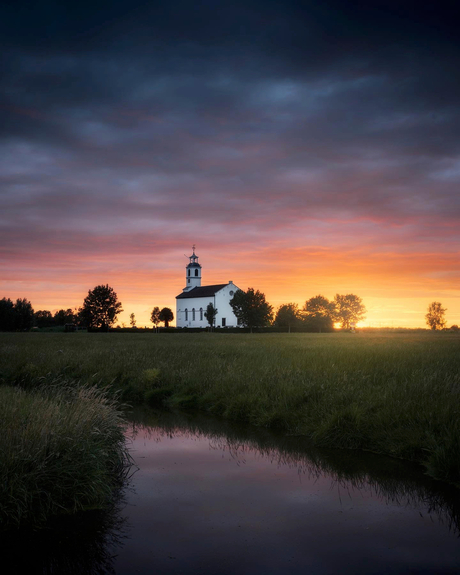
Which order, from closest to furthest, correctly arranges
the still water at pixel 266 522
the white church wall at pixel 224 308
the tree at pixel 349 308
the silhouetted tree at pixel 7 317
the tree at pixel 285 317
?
the still water at pixel 266 522, the tree at pixel 285 317, the silhouetted tree at pixel 7 317, the white church wall at pixel 224 308, the tree at pixel 349 308

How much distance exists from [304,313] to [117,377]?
11479 centimetres

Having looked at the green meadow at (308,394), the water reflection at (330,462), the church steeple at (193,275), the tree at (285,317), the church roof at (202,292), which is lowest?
the water reflection at (330,462)

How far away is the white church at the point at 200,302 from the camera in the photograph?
385 feet

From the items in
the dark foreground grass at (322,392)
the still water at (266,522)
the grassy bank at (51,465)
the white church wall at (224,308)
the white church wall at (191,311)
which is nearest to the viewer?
the still water at (266,522)

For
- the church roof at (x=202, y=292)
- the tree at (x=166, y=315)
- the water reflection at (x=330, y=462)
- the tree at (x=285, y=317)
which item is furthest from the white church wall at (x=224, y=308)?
the water reflection at (x=330, y=462)

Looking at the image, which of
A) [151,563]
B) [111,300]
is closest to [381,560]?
[151,563]

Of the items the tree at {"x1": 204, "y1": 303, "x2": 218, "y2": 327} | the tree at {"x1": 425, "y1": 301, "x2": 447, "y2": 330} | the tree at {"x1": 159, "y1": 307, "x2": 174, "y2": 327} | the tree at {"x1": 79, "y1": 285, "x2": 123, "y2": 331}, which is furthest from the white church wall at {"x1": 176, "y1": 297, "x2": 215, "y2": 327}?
the tree at {"x1": 425, "y1": 301, "x2": 447, "y2": 330}

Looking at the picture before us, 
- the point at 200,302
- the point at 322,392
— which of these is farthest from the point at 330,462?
the point at 200,302

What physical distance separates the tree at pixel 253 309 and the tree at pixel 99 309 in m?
33.4

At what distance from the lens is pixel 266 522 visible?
647cm

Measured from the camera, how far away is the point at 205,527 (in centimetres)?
631

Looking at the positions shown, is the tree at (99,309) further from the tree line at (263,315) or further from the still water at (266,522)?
the still water at (266,522)

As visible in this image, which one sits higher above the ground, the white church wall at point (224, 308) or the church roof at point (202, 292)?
the church roof at point (202, 292)

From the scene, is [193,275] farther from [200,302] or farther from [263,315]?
[263,315]
